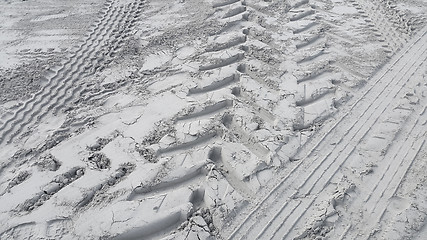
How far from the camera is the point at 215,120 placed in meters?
3.75

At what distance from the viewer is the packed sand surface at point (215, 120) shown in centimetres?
293

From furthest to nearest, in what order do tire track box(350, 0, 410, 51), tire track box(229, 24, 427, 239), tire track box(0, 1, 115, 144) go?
tire track box(350, 0, 410, 51)
tire track box(0, 1, 115, 144)
tire track box(229, 24, 427, 239)

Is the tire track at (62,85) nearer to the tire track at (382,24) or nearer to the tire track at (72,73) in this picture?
the tire track at (72,73)

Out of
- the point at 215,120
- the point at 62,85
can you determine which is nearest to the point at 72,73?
the point at 62,85

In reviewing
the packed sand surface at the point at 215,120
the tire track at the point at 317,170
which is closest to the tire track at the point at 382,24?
the packed sand surface at the point at 215,120

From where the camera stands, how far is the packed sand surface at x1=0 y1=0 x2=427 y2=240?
2934mm

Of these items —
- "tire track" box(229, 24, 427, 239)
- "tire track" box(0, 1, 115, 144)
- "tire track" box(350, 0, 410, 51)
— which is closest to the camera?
"tire track" box(229, 24, 427, 239)

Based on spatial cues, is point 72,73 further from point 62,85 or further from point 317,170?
point 317,170

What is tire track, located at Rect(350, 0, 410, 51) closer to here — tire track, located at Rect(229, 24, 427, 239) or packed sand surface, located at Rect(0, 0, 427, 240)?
packed sand surface, located at Rect(0, 0, 427, 240)

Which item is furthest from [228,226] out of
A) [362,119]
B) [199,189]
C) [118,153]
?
[362,119]

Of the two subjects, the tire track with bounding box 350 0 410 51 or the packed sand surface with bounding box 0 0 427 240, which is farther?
the tire track with bounding box 350 0 410 51

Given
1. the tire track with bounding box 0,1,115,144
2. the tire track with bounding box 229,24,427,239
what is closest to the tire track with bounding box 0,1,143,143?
the tire track with bounding box 0,1,115,144

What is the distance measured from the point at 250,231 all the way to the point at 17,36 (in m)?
4.44

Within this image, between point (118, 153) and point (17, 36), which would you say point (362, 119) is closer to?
point (118, 153)
